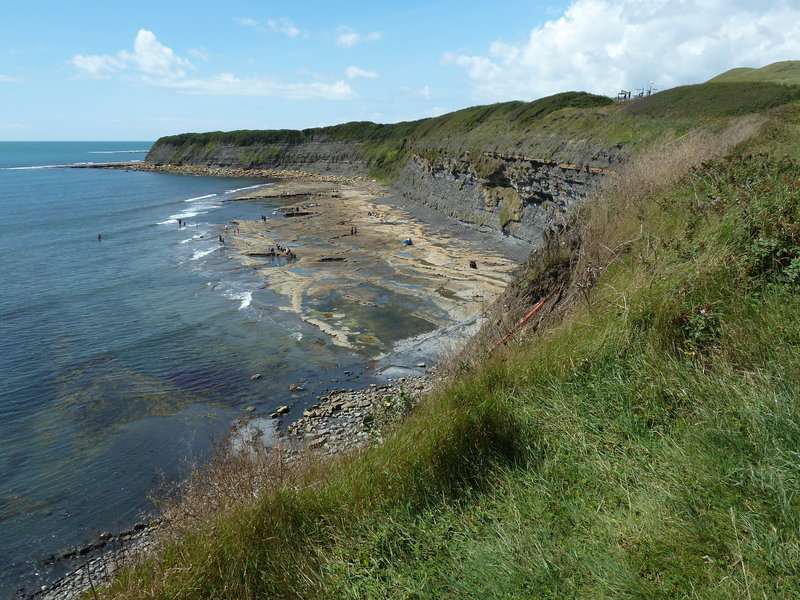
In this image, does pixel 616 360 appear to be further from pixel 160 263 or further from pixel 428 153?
pixel 428 153

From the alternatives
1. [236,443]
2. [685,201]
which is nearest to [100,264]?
[236,443]

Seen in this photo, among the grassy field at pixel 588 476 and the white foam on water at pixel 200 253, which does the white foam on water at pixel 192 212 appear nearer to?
the white foam on water at pixel 200 253

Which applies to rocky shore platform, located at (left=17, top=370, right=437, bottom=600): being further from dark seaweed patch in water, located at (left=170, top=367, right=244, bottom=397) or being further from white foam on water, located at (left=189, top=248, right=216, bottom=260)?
white foam on water, located at (left=189, top=248, right=216, bottom=260)

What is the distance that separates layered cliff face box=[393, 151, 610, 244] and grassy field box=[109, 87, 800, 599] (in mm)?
25475

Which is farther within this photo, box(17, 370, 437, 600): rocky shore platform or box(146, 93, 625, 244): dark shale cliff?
box(146, 93, 625, 244): dark shale cliff

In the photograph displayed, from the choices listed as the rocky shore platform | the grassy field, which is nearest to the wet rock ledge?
the rocky shore platform

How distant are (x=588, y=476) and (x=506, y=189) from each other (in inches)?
1664

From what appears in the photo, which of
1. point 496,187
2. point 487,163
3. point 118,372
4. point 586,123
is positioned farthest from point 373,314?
point 487,163

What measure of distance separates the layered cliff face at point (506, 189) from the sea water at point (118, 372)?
21.0 meters

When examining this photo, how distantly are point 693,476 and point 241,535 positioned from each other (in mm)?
4741

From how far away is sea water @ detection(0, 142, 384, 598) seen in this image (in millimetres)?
13398

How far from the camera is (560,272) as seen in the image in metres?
12.8

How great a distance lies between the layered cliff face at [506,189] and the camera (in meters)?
36.2

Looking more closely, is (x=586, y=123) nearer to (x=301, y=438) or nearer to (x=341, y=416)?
(x=341, y=416)
